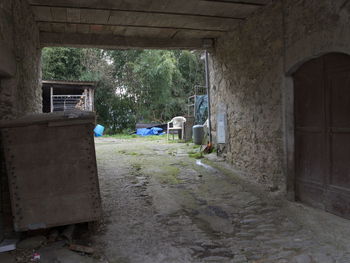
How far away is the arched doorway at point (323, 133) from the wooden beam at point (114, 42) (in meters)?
3.08

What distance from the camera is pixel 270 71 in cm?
467

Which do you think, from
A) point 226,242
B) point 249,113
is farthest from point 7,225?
point 249,113

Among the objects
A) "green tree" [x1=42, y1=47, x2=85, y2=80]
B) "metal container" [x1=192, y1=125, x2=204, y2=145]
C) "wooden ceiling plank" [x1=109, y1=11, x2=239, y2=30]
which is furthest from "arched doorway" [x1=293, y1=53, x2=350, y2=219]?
"green tree" [x1=42, y1=47, x2=85, y2=80]

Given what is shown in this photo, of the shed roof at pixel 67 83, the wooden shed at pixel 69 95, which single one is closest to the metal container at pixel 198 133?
the wooden shed at pixel 69 95

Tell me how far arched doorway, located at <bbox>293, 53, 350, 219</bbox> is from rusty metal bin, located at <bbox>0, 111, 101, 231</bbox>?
2.79 metres

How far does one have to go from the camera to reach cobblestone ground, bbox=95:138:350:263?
275 cm

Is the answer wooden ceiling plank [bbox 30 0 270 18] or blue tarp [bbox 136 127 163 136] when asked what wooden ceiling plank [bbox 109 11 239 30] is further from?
blue tarp [bbox 136 127 163 136]

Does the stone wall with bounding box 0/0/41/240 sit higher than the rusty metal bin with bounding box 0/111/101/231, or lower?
higher

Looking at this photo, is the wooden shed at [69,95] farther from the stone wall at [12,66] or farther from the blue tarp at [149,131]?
the stone wall at [12,66]

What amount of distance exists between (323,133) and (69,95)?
46.4 ft

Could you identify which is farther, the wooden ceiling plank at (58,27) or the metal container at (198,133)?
the metal container at (198,133)

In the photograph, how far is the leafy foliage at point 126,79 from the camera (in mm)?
19250

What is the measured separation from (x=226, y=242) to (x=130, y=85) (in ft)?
58.2

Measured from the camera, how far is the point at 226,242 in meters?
3.04
